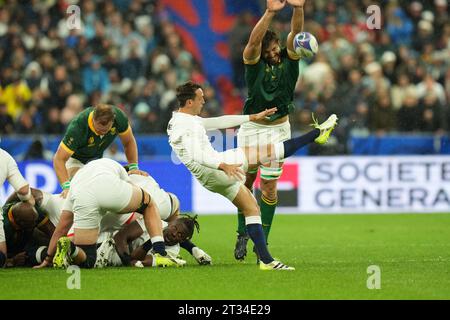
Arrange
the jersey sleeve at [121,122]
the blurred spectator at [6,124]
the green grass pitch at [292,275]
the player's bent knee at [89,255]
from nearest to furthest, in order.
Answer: the green grass pitch at [292,275], the player's bent knee at [89,255], the jersey sleeve at [121,122], the blurred spectator at [6,124]

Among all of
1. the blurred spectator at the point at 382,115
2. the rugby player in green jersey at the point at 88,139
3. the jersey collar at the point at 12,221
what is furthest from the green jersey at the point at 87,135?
the blurred spectator at the point at 382,115

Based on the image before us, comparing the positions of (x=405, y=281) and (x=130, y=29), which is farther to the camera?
(x=130, y=29)

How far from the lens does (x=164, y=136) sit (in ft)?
62.3

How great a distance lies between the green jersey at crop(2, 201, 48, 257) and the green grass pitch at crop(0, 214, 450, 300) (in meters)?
0.50

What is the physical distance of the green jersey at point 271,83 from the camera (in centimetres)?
1113

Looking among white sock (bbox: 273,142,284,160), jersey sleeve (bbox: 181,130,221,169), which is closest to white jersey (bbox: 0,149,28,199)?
jersey sleeve (bbox: 181,130,221,169)

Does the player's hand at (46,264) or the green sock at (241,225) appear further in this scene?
the green sock at (241,225)

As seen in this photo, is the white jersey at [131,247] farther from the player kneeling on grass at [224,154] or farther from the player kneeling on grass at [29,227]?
the player kneeling on grass at [224,154]

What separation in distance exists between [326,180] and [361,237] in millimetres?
4004

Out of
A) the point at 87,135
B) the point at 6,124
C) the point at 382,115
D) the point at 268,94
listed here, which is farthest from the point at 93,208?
the point at 382,115

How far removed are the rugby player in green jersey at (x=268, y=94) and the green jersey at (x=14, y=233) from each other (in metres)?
2.18

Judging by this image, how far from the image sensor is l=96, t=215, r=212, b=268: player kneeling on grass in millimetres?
10477
